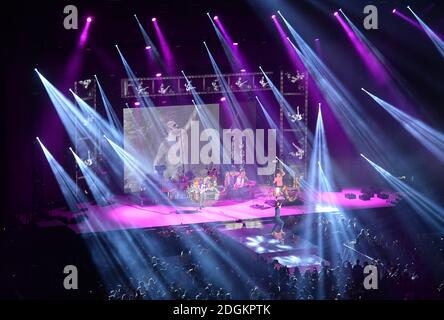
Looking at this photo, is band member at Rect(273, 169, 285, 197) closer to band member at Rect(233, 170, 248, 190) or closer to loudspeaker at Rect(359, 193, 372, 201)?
band member at Rect(233, 170, 248, 190)

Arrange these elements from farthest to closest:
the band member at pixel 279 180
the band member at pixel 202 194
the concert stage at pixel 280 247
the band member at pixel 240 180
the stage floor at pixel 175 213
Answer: the band member at pixel 279 180
the band member at pixel 240 180
the band member at pixel 202 194
the stage floor at pixel 175 213
the concert stage at pixel 280 247

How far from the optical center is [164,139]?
16.7m

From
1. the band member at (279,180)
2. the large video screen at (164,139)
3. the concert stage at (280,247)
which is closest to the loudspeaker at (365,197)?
the band member at (279,180)

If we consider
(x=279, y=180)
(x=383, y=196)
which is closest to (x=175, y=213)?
(x=279, y=180)

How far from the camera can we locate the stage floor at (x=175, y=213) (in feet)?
41.1

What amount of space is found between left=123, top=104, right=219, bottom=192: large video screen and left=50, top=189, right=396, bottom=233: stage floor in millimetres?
1331

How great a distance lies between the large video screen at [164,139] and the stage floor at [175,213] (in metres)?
1.33

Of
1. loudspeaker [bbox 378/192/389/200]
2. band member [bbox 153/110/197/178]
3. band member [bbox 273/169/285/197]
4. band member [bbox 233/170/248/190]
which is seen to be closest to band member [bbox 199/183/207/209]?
band member [bbox 233/170/248/190]

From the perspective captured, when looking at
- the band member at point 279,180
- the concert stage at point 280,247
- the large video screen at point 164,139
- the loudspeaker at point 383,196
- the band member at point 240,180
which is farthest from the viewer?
the large video screen at point 164,139

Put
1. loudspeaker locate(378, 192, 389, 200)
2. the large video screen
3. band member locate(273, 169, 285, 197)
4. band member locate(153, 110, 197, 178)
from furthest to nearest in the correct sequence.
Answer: band member locate(153, 110, 197, 178)
the large video screen
band member locate(273, 169, 285, 197)
loudspeaker locate(378, 192, 389, 200)

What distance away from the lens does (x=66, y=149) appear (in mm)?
14742

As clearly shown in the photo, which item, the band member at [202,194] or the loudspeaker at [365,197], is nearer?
the band member at [202,194]

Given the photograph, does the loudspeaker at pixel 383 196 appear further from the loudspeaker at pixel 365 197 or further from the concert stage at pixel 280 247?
the concert stage at pixel 280 247

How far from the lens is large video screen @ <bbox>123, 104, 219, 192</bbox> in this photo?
53.5 ft
